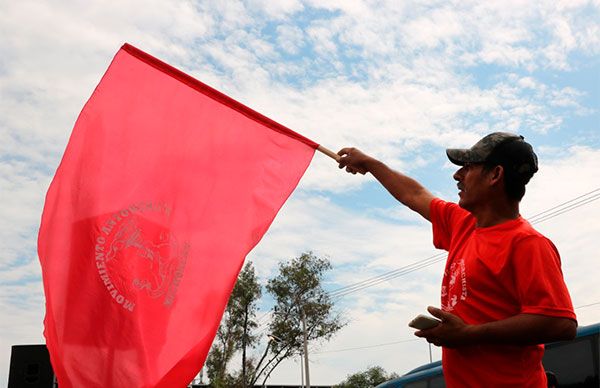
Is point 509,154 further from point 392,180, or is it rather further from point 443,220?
point 392,180

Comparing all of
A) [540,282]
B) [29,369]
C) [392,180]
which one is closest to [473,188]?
[540,282]

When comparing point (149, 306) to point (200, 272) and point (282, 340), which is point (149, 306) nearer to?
point (200, 272)

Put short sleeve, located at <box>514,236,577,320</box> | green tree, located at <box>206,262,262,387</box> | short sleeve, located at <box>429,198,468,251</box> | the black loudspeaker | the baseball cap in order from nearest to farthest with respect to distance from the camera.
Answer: short sleeve, located at <box>514,236,577,320</box> < the baseball cap < short sleeve, located at <box>429,198,468,251</box> < the black loudspeaker < green tree, located at <box>206,262,262,387</box>

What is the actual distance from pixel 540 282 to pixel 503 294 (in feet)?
0.54

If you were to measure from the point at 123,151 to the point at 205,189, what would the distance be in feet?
1.50

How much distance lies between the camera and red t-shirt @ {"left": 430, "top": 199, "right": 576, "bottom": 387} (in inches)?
Result: 91.1

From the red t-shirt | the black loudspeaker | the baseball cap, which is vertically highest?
the black loudspeaker

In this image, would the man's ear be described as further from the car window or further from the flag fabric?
the car window

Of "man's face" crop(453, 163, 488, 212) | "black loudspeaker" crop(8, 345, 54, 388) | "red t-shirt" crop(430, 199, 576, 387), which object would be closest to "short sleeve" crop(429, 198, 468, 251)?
"man's face" crop(453, 163, 488, 212)

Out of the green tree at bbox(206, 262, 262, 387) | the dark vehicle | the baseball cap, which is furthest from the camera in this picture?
the green tree at bbox(206, 262, 262, 387)

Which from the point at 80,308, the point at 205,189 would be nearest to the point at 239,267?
the point at 205,189

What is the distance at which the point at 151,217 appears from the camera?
3.43 meters

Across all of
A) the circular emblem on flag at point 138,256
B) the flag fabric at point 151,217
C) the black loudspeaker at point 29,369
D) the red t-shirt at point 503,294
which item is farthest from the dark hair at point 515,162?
the black loudspeaker at point 29,369

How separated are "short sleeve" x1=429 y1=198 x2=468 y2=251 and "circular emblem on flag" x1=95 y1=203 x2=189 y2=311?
3.92 ft
